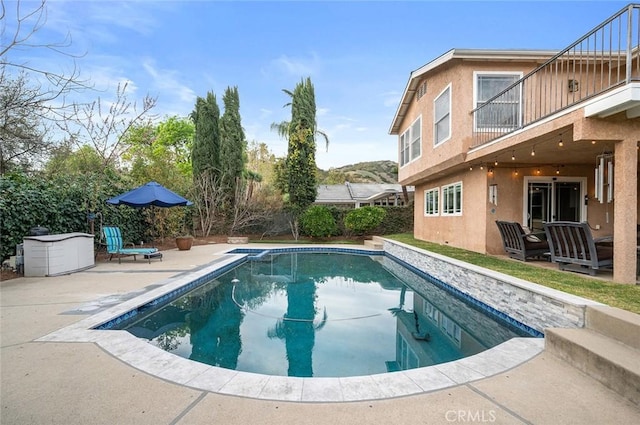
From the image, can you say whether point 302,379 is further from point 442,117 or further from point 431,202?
point 431,202

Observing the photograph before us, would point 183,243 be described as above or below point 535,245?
below

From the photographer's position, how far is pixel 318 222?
18.5 m

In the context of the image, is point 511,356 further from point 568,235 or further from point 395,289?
point 395,289

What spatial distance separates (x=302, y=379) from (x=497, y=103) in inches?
391

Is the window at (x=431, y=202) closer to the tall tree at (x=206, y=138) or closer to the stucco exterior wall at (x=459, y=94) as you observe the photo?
the stucco exterior wall at (x=459, y=94)

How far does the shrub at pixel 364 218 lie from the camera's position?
744 inches

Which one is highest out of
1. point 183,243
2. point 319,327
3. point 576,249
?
point 576,249

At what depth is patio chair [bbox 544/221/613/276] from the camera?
21.2ft

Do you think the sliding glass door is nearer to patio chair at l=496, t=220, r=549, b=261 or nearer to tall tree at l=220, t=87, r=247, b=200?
patio chair at l=496, t=220, r=549, b=261

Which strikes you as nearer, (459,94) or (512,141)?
(512,141)

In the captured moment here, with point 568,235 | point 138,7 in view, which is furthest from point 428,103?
point 138,7

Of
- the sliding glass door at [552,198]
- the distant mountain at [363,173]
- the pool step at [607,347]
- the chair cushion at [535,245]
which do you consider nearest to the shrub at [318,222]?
the sliding glass door at [552,198]
